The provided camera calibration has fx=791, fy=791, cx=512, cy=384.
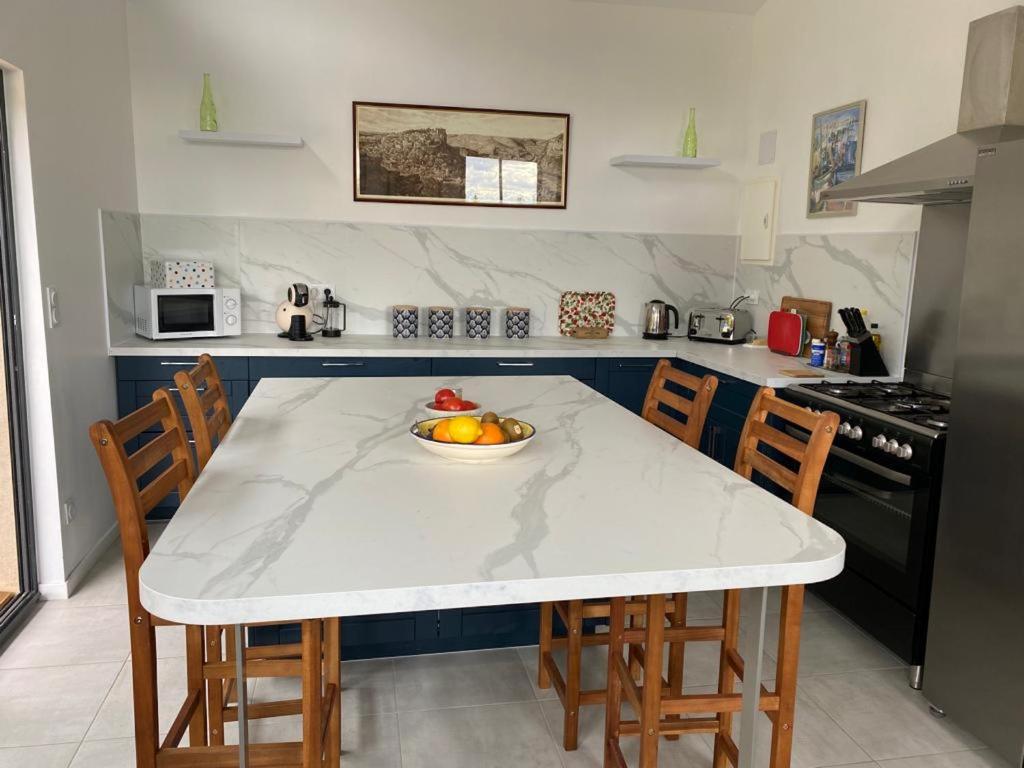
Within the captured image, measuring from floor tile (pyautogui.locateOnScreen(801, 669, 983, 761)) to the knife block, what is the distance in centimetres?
127

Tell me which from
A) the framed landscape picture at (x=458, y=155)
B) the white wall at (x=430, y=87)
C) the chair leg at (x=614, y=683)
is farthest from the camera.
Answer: the framed landscape picture at (x=458, y=155)

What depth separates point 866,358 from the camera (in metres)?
3.38

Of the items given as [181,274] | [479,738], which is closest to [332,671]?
[479,738]

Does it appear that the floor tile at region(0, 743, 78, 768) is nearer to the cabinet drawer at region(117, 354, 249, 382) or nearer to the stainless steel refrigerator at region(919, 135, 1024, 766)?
the cabinet drawer at region(117, 354, 249, 382)

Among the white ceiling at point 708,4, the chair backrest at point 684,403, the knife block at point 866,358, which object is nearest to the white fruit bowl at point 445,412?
the chair backrest at point 684,403

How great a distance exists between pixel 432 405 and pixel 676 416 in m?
1.93

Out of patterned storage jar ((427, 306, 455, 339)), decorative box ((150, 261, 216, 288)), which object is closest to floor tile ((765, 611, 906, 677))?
patterned storage jar ((427, 306, 455, 339))

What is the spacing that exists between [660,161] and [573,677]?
3171mm

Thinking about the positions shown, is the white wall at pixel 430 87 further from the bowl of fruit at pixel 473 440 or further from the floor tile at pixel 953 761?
the floor tile at pixel 953 761

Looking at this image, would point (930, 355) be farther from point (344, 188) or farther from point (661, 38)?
point (344, 188)

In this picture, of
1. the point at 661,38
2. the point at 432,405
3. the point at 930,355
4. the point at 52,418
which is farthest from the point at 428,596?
the point at 661,38

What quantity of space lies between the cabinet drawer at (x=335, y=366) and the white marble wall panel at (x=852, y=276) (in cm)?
198

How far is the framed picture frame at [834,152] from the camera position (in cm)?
363

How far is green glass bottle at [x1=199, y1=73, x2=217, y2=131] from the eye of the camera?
407 centimetres
